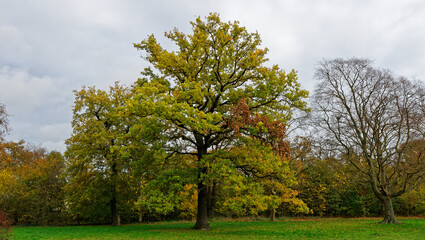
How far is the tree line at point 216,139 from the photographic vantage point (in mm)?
15961

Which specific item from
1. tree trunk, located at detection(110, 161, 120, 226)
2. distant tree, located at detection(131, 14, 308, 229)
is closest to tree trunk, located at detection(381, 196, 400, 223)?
distant tree, located at detection(131, 14, 308, 229)

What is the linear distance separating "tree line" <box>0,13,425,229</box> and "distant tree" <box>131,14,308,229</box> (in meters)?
0.08

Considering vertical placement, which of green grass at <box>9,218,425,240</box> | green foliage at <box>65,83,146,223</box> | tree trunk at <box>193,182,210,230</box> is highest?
green foliage at <box>65,83,146,223</box>

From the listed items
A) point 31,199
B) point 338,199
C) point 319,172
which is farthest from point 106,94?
point 338,199

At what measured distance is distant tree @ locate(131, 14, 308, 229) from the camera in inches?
670

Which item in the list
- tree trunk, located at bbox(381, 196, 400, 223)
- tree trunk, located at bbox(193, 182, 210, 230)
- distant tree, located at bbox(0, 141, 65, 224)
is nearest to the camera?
tree trunk, located at bbox(193, 182, 210, 230)

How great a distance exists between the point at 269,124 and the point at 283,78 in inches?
159

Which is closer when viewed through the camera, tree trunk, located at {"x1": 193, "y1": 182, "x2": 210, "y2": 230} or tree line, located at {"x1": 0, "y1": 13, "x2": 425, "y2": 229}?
tree line, located at {"x1": 0, "y1": 13, "x2": 425, "y2": 229}

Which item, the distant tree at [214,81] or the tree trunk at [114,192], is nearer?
the distant tree at [214,81]

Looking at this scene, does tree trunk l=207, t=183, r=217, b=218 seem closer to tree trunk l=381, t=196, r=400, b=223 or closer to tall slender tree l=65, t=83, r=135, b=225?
tall slender tree l=65, t=83, r=135, b=225

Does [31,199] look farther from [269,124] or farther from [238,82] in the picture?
[269,124]

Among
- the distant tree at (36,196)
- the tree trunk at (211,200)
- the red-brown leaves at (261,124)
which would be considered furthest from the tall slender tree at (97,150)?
the red-brown leaves at (261,124)

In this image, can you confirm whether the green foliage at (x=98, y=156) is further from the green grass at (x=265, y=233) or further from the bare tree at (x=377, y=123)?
the bare tree at (x=377, y=123)

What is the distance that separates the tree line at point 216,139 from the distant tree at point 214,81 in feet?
0.25
